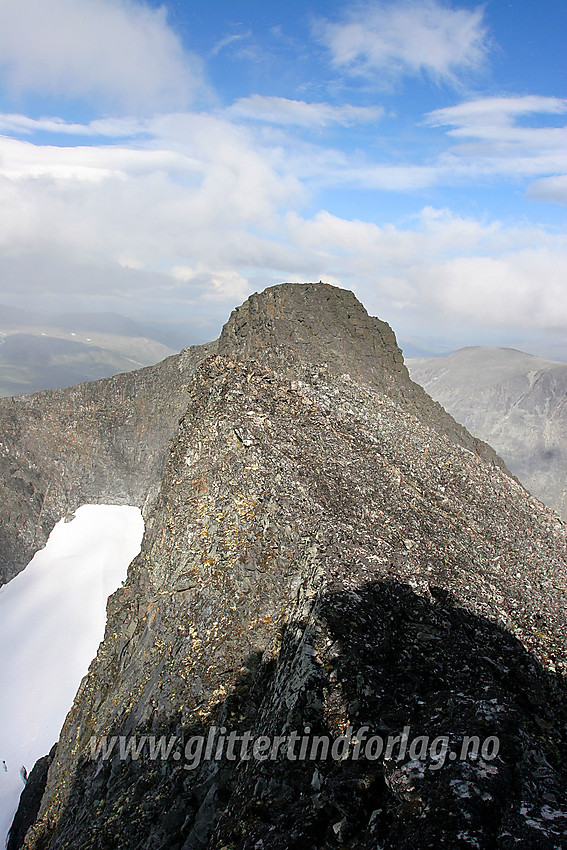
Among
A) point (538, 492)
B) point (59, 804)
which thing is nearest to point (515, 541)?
point (59, 804)

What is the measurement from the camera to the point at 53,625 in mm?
39125

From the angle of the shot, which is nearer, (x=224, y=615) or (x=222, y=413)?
(x=224, y=615)

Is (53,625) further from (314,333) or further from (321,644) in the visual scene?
(321,644)

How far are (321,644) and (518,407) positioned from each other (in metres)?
144

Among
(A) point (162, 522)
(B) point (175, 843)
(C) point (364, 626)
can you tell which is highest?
(A) point (162, 522)

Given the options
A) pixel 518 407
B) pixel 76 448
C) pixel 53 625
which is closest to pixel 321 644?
pixel 53 625

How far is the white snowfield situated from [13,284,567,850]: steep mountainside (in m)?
11.3

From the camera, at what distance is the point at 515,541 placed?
2059cm

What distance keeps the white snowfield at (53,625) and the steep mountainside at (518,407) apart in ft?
305

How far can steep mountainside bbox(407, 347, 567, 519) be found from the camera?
113 meters

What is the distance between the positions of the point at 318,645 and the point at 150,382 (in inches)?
1672

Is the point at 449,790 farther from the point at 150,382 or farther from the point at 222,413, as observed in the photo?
the point at 150,382

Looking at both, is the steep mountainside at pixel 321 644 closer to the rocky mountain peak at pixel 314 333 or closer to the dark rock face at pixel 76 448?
the rocky mountain peak at pixel 314 333

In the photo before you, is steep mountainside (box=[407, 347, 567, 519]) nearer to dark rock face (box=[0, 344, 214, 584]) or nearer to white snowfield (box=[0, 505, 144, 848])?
dark rock face (box=[0, 344, 214, 584])
